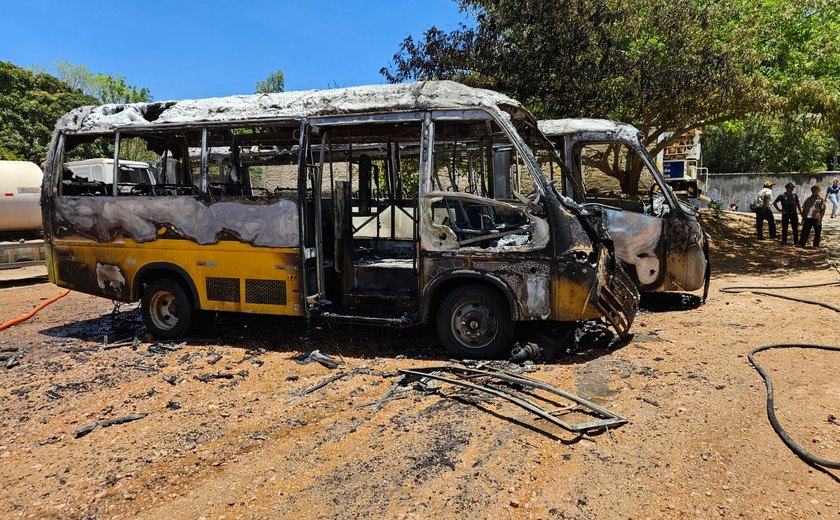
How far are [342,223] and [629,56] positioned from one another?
8481 millimetres

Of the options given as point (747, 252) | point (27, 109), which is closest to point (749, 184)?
point (747, 252)

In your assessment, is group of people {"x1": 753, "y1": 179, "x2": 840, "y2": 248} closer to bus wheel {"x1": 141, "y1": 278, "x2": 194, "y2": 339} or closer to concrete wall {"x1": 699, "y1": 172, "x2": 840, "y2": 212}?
bus wheel {"x1": 141, "y1": 278, "x2": 194, "y2": 339}

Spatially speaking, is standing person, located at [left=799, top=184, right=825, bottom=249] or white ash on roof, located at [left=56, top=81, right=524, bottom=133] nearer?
white ash on roof, located at [left=56, top=81, right=524, bottom=133]

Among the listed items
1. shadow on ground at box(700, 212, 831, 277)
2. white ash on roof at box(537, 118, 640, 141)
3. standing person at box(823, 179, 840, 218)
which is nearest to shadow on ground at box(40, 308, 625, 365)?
white ash on roof at box(537, 118, 640, 141)

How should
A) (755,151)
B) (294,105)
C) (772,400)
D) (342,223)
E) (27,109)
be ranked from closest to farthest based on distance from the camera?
(772,400), (294,105), (342,223), (27,109), (755,151)

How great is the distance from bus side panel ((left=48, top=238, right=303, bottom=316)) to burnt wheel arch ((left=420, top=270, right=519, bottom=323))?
1452mm

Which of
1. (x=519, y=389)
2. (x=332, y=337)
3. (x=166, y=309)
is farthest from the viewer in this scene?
(x=166, y=309)

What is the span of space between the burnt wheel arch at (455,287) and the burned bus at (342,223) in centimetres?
2

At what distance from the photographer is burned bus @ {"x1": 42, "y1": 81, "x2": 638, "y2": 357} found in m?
5.59

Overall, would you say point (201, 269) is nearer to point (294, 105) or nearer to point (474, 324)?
point (294, 105)

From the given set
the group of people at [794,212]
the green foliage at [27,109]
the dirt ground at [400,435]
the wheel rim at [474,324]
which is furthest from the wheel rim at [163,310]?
the green foliage at [27,109]

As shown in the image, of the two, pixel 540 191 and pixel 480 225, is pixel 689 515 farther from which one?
pixel 480 225

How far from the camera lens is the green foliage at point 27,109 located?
26.8 m

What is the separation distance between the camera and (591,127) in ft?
29.0
